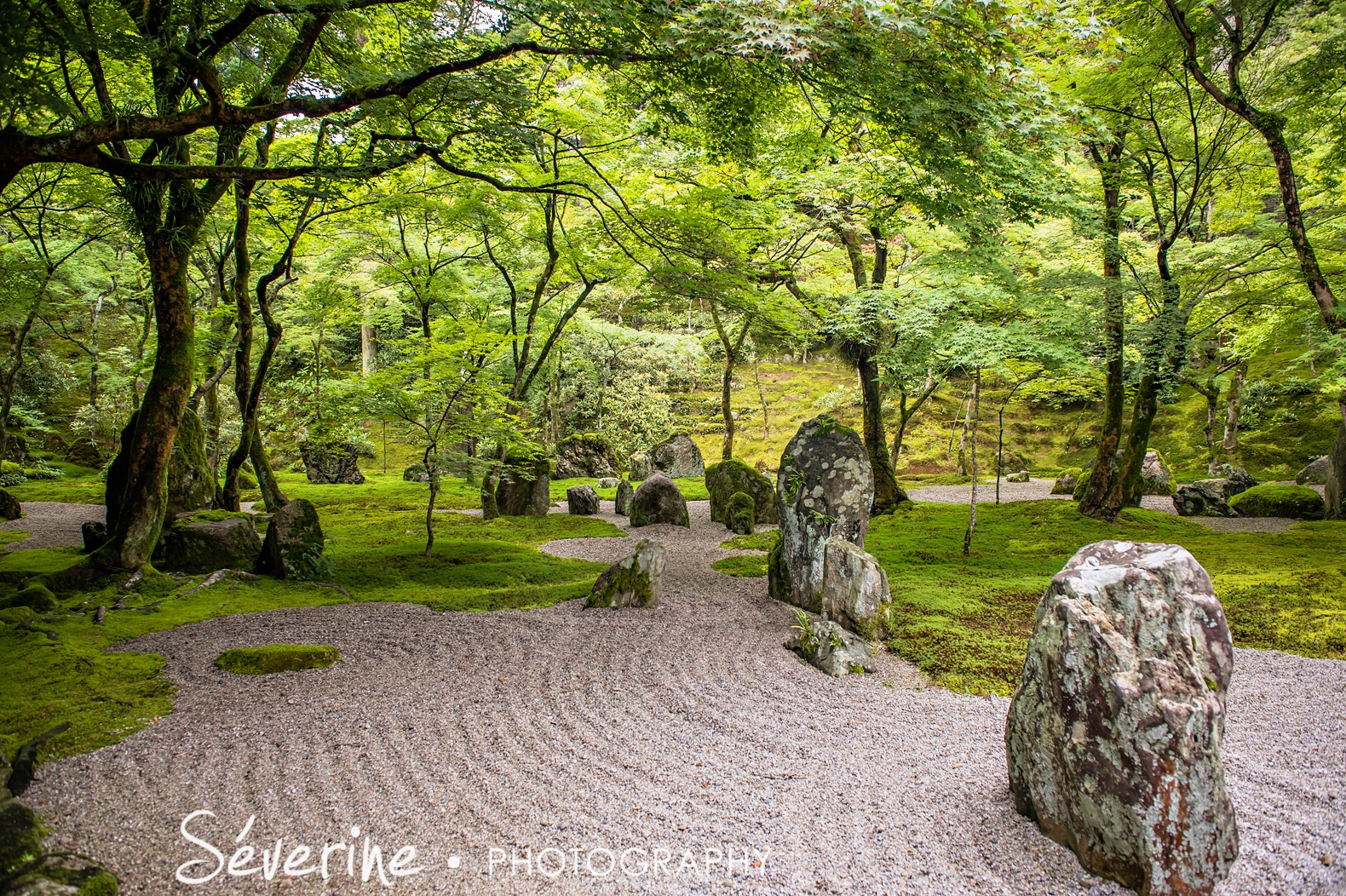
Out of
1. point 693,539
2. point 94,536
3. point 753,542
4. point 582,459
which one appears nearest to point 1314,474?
point 753,542

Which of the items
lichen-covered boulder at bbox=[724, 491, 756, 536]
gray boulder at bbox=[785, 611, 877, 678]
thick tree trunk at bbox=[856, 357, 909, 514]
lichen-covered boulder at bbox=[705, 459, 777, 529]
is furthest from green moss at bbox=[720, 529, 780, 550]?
gray boulder at bbox=[785, 611, 877, 678]

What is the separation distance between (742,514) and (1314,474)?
616 inches

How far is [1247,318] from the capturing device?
1557 cm

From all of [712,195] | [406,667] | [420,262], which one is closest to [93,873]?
[406,667]

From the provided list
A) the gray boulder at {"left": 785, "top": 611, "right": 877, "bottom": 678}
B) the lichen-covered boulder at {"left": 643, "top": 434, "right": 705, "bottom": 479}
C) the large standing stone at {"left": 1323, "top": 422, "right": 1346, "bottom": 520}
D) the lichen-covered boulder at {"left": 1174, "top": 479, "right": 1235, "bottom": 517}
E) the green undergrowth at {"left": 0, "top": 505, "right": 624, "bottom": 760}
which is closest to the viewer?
the green undergrowth at {"left": 0, "top": 505, "right": 624, "bottom": 760}

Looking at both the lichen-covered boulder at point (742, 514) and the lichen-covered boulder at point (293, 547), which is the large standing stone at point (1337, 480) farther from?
the lichen-covered boulder at point (293, 547)

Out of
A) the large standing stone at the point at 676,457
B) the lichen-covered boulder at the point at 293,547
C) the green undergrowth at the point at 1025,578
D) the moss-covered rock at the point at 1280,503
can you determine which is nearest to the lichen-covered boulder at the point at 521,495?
the lichen-covered boulder at the point at 293,547

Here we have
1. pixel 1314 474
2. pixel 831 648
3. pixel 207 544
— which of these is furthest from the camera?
pixel 1314 474

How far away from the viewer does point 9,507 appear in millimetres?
12328

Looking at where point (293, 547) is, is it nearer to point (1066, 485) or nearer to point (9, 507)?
point (9, 507)

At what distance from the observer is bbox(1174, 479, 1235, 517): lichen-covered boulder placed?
13258mm

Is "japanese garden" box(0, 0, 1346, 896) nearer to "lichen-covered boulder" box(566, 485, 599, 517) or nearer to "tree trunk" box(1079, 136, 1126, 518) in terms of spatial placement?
"tree trunk" box(1079, 136, 1126, 518)

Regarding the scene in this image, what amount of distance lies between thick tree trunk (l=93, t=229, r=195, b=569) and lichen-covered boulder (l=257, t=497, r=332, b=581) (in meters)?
1.12

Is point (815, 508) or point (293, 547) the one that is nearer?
point (815, 508)
